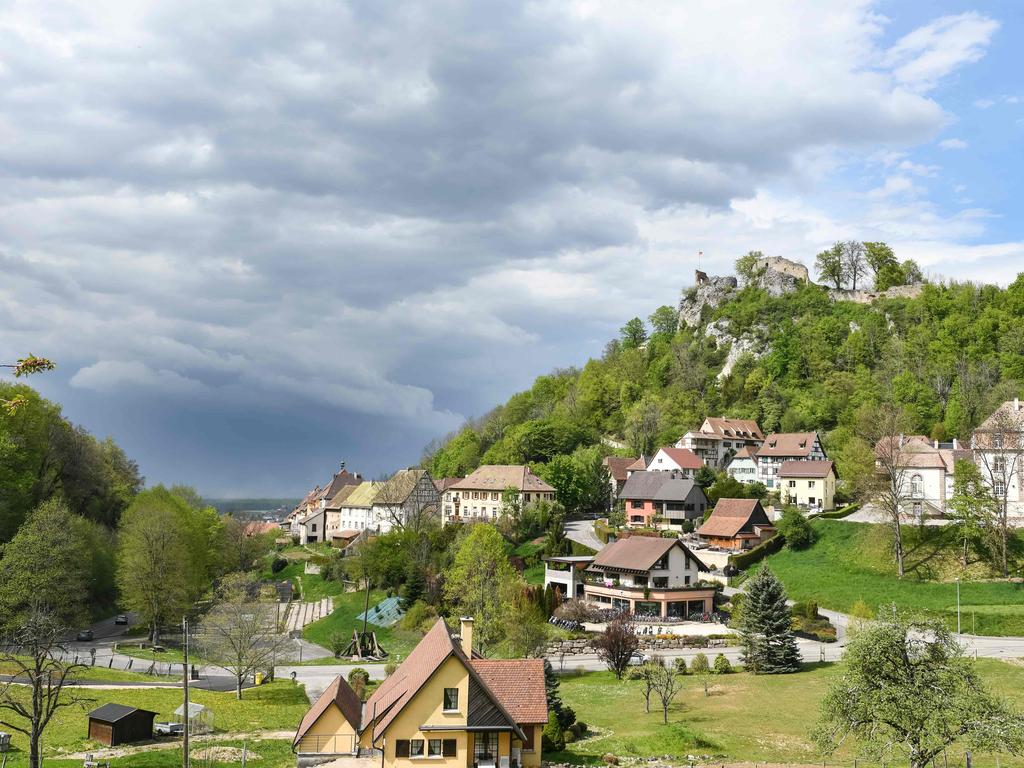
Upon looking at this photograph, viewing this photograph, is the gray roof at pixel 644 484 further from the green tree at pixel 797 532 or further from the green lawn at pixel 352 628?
the green lawn at pixel 352 628

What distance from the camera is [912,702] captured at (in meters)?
22.7

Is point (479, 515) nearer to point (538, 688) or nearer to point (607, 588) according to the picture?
point (607, 588)

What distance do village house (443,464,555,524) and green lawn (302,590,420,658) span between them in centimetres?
2062

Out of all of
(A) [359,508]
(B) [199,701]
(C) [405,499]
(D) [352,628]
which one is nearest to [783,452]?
(C) [405,499]

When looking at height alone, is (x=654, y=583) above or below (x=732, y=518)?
below

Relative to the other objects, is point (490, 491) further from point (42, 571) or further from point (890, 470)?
point (42, 571)

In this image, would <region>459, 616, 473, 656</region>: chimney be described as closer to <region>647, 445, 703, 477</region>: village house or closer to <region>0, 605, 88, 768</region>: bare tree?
<region>0, 605, 88, 768</region>: bare tree

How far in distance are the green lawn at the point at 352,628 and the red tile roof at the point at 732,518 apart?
31973 millimetres

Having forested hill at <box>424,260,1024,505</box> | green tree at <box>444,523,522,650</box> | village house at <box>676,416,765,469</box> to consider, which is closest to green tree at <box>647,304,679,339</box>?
forested hill at <box>424,260,1024,505</box>

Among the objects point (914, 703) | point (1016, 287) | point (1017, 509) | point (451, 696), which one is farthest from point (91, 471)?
point (1016, 287)

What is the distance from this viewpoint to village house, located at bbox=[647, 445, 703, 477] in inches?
3875

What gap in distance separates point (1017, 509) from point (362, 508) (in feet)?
265

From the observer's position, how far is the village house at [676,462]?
98438 millimetres

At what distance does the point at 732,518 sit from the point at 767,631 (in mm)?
32247
